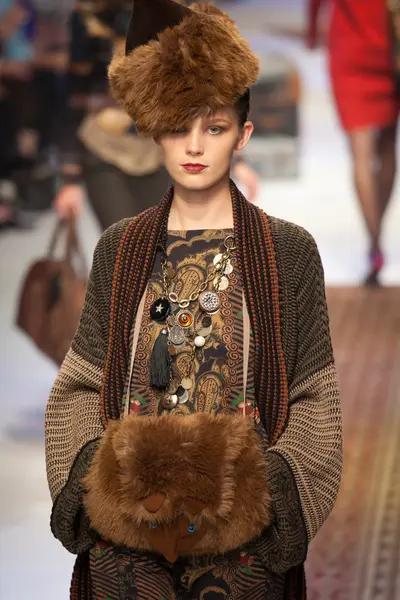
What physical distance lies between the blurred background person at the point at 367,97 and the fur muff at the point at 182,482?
3.11 meters

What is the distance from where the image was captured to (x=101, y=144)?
454 centimetres

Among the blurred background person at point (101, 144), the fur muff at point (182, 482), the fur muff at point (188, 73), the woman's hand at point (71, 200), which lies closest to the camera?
the fur muff at point (182, 482)

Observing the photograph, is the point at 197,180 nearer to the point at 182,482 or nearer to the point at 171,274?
the point at 171,274

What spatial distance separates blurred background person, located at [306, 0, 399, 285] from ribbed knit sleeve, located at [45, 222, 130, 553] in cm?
287

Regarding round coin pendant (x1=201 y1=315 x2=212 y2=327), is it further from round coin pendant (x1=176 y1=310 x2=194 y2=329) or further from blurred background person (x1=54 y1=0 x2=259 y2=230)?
blurred background person (x1=54 y1=0 x2=259 y2=230)

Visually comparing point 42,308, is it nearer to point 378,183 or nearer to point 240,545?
point 378,183

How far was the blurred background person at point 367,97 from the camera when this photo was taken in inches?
199

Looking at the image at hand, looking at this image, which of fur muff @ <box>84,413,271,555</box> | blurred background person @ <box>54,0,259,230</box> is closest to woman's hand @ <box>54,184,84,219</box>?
blurred background person @ <box>54,0,259,230</box>

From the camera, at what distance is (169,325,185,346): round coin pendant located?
2.32 m

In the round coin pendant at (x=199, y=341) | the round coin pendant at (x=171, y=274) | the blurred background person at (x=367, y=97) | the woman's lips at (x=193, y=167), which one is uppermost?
the blurred background person at (x=367, y=97)

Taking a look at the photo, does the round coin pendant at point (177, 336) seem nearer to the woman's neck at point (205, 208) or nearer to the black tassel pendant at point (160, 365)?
the black tassel pendant at point (160, 365)

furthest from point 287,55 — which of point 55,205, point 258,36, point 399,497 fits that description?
point 399,497

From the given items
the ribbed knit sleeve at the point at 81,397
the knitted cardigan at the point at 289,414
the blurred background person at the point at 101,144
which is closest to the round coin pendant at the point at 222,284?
the knitted cardigan at the point at 289,414

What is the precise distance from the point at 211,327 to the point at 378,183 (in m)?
2.99
